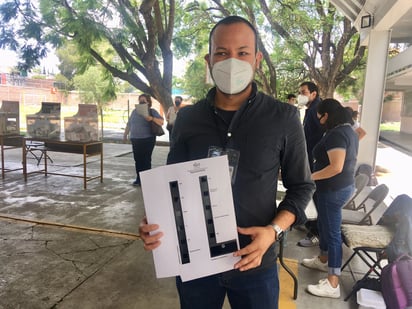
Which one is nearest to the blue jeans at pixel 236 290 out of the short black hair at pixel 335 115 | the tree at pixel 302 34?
the short black hair at pixel 335 115

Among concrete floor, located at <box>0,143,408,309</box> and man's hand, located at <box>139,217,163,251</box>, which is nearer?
man's hand, located at <box>139,217,163,251</box>

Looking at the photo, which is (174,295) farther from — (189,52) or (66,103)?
(66,103)

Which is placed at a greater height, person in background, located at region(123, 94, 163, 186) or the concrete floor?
person in background, located at region(123, 94, 163, 186)

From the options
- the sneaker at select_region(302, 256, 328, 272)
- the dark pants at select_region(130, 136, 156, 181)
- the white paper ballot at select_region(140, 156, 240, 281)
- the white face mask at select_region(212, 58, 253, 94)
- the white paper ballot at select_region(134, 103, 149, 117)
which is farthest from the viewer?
the dark pants at select_region(130, 136, 156, 181)

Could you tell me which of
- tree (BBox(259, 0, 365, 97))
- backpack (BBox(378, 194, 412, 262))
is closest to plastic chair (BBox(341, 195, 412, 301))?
backpack (BBox(378, 194, 412, 262))

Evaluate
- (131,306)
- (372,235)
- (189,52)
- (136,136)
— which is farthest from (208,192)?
(189,52)

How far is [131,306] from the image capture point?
2811 millimetres

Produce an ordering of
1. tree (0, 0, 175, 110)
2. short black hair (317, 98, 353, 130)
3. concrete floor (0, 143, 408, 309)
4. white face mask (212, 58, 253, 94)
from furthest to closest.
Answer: tree (0, 0, 175, 110) → short black hair (317, 98, 353, 130) → concrete floor (0, 143, 408, 309) → white face mask (212, 58, 253, 94)

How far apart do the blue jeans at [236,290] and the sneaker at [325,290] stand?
1.84 meters

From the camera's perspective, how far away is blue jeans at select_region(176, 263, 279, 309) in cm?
135

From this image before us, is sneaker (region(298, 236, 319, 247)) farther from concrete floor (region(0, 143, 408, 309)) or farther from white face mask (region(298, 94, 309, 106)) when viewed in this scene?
white face mask (region(298, 94, 309, 106))

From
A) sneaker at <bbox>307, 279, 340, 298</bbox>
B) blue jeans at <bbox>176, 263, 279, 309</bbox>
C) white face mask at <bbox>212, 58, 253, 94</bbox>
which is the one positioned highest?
white face mask at <bbox>212, 58, 253, 94</bbox>

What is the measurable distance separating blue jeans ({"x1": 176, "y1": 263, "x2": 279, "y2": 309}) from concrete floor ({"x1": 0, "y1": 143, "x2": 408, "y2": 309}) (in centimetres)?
156

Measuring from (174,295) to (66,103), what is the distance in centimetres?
2854
